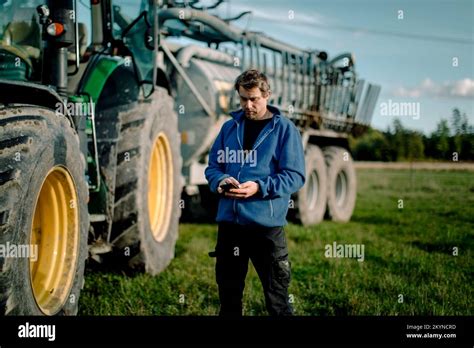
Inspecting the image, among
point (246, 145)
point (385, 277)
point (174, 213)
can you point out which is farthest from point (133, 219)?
point (385, 277)

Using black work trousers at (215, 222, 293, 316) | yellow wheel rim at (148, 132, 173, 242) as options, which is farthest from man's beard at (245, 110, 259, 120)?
yellow wheel rim at (148, 132, 173, 242)

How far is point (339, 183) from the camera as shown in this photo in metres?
11.3

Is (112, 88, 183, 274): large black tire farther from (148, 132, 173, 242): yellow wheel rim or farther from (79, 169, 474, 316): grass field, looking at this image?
(79, 169, 474, 316): grass field

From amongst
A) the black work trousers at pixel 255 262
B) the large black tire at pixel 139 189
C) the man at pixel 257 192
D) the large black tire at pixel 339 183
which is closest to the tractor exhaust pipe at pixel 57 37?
the large black tire at pixel 139 189

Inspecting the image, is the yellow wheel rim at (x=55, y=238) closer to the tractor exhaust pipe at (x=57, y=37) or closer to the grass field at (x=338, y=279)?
the grass field at (x=338, y=279)

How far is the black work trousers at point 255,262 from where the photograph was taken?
10.8 feet

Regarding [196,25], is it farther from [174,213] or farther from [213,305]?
[213,305]

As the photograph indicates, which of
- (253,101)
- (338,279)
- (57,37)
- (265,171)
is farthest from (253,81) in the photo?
(338,279)

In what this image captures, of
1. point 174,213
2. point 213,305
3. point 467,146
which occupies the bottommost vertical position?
point 213,305

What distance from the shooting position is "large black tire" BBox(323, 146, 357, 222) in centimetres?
1034

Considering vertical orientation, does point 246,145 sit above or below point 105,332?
above

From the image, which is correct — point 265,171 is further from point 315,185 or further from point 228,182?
point 315,185

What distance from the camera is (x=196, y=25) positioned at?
7.74 metres

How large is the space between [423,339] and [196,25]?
5448mm
